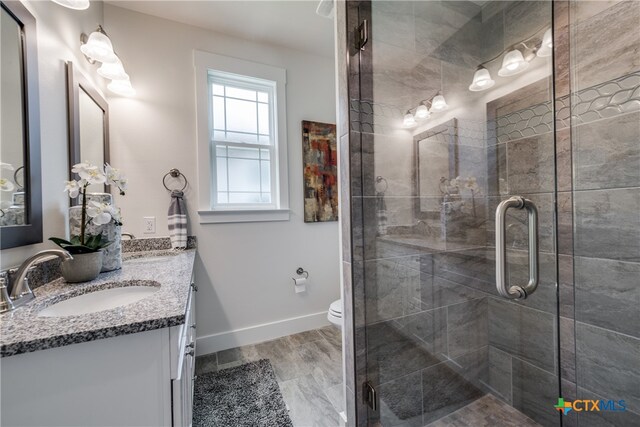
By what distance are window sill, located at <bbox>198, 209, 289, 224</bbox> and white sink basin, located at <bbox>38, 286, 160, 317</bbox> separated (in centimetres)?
98

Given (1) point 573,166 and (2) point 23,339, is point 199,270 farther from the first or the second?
(1) point 573,166

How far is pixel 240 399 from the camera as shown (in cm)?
154

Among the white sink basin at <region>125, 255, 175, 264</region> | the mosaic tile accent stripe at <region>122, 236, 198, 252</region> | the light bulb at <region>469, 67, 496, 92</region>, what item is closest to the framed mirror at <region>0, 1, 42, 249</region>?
the white sink basin at <region>125, 255, 175, 264</region>

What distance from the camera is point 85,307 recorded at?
3.38ft

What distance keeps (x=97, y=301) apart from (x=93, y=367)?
21.2 inches

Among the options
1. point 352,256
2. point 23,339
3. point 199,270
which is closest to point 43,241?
point 23,339

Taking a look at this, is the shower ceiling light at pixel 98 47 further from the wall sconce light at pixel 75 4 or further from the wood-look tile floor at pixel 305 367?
the wood-look tile floor at pixel 305 367

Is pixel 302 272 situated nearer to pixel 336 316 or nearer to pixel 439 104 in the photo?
pixel 336 316

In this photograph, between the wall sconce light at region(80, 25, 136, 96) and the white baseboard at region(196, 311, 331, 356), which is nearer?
the wall sconce light at region(80, 25, 136, 96)

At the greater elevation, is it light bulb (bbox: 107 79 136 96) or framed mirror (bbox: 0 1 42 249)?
light bulb (bbox: 107 79 136 96)

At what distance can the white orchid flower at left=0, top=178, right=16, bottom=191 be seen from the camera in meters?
0.89

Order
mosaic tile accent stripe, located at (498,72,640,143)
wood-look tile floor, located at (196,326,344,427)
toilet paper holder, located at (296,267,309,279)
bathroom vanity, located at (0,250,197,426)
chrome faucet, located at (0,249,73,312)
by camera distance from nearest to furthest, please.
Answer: bathroom vanity, located at (0,250,197,426)
chrome faucet, located at (0,249,73,312)
mosaic tile accent stripe, located at (498,72,640,143)
wood-look tile floor, located at (196,326,344,427)
toilet paper holder, located at (296,267,309,279)

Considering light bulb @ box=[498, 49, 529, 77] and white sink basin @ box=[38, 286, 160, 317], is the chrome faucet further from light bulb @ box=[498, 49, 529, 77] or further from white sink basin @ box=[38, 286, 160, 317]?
light bulb @ box=[498, 49, 529, 77]

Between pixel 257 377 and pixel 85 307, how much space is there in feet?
3.78
